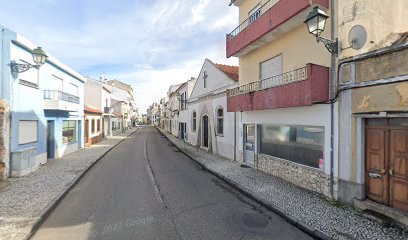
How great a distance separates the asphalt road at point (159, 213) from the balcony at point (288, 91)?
11.0ft

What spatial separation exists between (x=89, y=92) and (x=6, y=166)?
1977 centimetres

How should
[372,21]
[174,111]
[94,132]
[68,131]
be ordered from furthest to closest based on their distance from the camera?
1. [174,111]
2. [94,132]
3. [68,131]
4. [372,21]

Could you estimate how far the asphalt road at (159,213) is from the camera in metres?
4.85

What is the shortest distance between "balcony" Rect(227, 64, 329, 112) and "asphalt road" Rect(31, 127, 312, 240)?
334 centimetres

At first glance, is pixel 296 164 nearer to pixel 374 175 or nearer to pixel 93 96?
pixel 374 175

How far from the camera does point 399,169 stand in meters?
5.20

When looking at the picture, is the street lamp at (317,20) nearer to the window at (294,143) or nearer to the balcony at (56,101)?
the window at (294,143)

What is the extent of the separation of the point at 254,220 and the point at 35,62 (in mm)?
9413

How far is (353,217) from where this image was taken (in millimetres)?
5379

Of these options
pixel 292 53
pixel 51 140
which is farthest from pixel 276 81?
pixel 51 140

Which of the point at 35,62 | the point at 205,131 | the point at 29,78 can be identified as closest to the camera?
the point at 35,62

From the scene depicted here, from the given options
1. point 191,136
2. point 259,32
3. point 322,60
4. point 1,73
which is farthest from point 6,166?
point 191,136

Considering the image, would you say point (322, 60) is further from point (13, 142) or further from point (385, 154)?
point (13, 142)

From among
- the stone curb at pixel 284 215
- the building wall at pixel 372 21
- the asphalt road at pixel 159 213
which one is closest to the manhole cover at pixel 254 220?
the asphalt road at pixel 159 213
